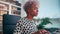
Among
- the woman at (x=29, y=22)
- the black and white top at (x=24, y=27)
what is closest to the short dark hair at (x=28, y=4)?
the woman at (x=29, y=22)

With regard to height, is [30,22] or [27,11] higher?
[27,11]

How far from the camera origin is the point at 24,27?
1860mm

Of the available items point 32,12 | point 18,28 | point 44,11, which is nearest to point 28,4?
point 32,12

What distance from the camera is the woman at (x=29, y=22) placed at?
6.09 ft

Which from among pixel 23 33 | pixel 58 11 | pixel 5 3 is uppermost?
pixel 5 3

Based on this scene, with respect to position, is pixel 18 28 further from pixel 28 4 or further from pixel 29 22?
pixel 28 4

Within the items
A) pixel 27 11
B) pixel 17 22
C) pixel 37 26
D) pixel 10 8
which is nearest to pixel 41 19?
pixel 37 26

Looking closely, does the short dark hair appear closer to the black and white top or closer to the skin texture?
the skin texture

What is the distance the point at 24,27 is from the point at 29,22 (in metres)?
0.11

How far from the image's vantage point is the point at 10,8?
6.28 feet

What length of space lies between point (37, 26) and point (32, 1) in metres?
0.39

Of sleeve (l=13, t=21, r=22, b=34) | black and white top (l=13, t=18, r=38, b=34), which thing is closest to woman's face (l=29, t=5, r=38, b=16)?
black and white top (l=13, t=18, r=38, b=34)

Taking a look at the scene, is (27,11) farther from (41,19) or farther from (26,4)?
(41,19)

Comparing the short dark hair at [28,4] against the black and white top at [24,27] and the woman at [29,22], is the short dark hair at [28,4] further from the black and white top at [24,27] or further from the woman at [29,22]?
the black and white top at [24,27]
